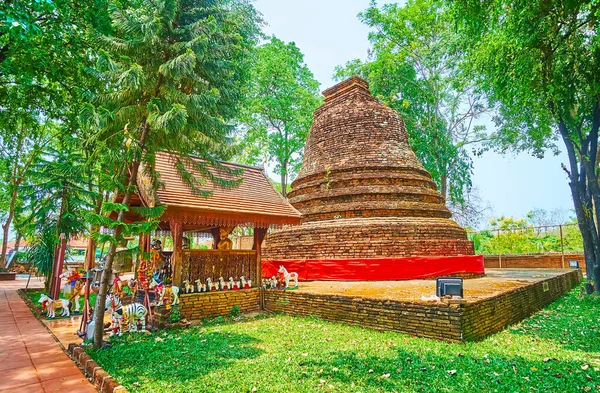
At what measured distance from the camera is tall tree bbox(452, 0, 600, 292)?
7.86 metres

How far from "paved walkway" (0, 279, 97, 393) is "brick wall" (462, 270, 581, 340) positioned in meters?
5.32

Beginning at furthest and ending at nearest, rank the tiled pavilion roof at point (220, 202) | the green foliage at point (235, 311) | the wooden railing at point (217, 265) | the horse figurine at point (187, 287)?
the green foliage at point (235, 311)
the wooden railing at point (217, 265)
the horse figurine at point (187, 287)
the tiled pavilion roof at point (220, 202)

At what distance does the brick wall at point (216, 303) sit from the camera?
7.14 m

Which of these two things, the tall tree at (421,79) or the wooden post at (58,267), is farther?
the tall tree at (421,79)

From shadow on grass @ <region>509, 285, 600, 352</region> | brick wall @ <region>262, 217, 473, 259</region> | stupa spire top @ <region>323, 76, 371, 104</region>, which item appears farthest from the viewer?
stupa spire top @ <region>323, 76, 371, 104</region>

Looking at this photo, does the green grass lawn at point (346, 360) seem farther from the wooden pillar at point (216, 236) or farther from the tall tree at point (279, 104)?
the tall tree at point (279, 104)

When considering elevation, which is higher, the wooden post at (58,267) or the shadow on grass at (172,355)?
the wooden post at (58,267)

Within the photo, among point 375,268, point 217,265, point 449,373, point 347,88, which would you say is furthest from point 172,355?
point 347,88

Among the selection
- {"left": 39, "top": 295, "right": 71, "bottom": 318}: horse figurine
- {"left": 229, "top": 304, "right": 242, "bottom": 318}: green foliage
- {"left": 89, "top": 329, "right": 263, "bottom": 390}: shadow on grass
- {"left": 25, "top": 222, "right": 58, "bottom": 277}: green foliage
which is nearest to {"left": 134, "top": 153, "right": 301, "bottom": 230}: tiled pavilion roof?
{"left": 229, "top": 304, "right": 242, "bottom": 318}: green foliage

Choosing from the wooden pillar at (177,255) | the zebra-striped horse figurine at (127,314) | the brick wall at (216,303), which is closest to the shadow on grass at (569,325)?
the brick wall at (216,303)

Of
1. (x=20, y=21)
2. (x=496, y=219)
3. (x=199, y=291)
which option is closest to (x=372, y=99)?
(x=199, y=291)

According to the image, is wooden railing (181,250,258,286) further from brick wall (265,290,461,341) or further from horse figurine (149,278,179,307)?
brick wall (265,290,461,341)

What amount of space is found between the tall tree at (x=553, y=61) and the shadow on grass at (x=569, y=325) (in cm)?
187

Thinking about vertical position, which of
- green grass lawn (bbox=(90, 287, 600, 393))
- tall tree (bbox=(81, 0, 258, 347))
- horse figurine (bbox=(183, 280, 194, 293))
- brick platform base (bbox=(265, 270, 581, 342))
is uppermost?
tall tree (bbox=(81, 0, 258, 347))
